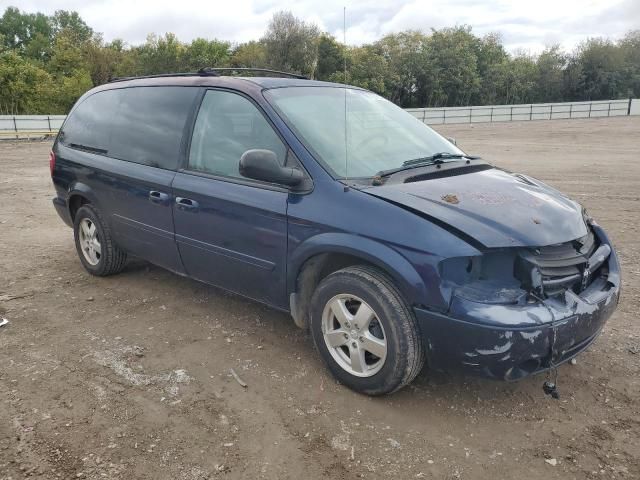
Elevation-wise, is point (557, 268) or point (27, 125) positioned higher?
point (27, 125)

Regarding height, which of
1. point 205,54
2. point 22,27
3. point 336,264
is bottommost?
point 336,264

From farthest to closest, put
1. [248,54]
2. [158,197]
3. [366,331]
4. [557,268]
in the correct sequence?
[248,54] < [158,197] < [366,331] < [557,268]

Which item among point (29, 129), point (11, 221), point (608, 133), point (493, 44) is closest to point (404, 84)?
point (493, 44)

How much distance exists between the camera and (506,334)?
2.64 meters

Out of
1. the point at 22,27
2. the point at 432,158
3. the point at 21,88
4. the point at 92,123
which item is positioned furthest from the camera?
the point at 22,27

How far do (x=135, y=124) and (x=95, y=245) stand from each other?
1.32 metres

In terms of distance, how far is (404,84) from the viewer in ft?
181

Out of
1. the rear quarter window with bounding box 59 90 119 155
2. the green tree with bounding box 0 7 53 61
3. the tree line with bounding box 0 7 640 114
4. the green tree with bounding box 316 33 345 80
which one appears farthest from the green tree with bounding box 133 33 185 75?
the rear quarter window with bounding box 59 90 119 155

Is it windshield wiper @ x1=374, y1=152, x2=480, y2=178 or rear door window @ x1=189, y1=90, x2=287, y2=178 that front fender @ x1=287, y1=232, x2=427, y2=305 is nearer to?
windshield wiper @ x1=374, y1=152, x2=480, y2=178

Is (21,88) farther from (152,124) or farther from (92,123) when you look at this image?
(152,124)

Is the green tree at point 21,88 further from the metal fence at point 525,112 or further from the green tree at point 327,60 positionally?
the metal fence at point 525,112

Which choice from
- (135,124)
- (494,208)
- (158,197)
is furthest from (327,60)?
(494,208)

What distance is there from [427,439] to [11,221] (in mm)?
7363

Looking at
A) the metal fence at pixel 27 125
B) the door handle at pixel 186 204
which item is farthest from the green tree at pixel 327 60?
the door handle at pixel 186 204
